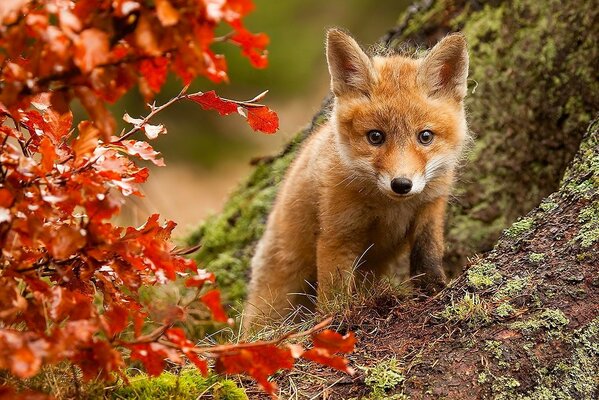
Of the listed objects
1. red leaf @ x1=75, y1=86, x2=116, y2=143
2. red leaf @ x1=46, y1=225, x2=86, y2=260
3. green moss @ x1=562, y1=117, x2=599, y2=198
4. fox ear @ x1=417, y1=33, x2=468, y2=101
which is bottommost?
green moss @ x1=562, y1=117, x2=599, y2=198

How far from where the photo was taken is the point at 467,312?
8.92 ft

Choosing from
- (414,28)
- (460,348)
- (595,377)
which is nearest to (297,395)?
(460,348)

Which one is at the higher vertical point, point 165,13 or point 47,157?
point 165,13

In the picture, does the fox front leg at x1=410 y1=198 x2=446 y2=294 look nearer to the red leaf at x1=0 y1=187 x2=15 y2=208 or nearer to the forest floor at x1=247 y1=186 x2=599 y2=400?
the forest floor at x1=247 y1=186 x2=599 y2=400

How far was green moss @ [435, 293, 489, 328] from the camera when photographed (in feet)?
8.79

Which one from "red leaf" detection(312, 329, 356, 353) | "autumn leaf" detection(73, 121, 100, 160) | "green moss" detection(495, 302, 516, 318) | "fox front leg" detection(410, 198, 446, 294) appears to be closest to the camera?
"autumn leaf" detection(73, 121, 100, 160)

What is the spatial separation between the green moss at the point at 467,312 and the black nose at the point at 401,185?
0.67 metres

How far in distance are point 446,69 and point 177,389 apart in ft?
7.02

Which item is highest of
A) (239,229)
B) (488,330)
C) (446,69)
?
(446,69)

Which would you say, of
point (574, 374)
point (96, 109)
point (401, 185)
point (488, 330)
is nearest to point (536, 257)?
point (488, 330)

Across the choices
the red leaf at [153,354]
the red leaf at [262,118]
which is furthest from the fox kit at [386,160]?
the red leaf at [153,354]

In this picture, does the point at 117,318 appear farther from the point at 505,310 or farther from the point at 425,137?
the point at 425,137

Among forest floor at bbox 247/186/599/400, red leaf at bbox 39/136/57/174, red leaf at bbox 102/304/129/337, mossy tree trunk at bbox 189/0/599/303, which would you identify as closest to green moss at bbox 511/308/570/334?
forest floor at bbox 247/186/599/400

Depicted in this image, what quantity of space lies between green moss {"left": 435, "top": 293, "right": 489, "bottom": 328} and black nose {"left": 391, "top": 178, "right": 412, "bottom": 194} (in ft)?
2.20
